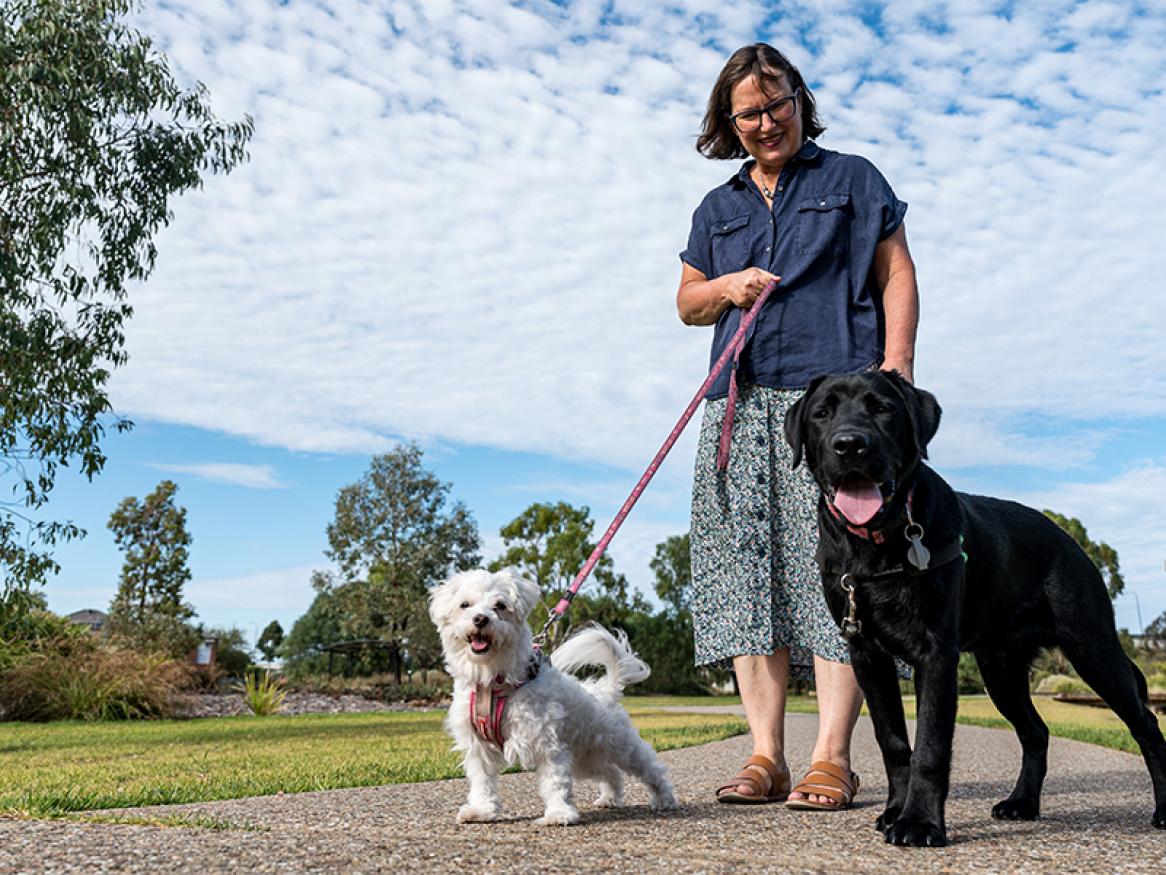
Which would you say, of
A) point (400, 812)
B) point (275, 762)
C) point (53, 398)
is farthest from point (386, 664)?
point (400, 812)

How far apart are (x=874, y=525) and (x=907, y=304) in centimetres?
140

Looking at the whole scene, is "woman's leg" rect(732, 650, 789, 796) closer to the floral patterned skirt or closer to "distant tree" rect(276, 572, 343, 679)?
the floral patterned skirt

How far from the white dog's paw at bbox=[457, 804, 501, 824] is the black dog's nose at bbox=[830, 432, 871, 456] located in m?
1.87

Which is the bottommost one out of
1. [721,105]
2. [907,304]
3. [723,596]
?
[723,596]

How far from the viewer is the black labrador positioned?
3.00 m

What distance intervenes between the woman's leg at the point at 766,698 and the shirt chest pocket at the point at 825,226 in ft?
5.53

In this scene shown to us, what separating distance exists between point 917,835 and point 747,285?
2.19m

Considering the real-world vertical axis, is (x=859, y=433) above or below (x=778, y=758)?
above

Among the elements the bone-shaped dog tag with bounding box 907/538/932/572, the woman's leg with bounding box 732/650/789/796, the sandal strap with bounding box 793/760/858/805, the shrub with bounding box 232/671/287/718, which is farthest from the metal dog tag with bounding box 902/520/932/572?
A: the shrub with bounding box 232/671/287/718

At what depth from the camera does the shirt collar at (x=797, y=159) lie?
4402 mm

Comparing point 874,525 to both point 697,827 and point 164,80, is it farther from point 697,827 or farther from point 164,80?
point 164,80

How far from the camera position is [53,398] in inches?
482

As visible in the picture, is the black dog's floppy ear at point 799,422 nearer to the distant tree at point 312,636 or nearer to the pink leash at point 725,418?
the pink leash at point 725,418

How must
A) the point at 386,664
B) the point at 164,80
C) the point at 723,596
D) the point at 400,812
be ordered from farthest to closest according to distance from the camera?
the point at 386,664
the point at 164,80
the point at 723,596
the point at 400,812
